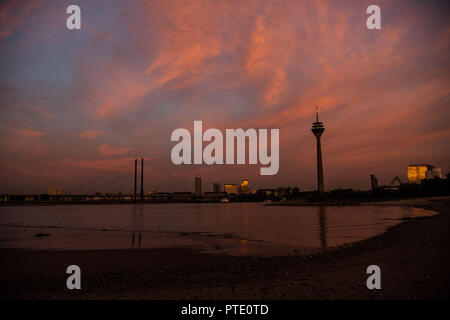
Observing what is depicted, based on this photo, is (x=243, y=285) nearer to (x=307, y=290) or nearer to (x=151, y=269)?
(x=307, y=290)

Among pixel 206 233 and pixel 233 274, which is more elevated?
pixel 233 274

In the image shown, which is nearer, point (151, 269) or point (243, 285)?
point (243, 285)

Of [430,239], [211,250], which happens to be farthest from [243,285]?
[430,239]

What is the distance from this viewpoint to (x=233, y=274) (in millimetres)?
9953

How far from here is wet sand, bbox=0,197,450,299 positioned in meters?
7.61

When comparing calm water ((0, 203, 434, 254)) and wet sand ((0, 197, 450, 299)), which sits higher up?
wet sand ((0, 197, 450, 299))

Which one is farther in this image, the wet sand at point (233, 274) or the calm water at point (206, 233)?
the calm water at point (206, 233)

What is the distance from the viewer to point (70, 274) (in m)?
10.2

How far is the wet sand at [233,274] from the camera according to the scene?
25.0 ft

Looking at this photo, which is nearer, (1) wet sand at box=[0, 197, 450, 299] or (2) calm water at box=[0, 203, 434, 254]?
(1) wet sand at box=[0, 197, 450, 299]

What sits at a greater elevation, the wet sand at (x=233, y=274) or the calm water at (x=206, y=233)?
the wet sand at (x=233, y=274)

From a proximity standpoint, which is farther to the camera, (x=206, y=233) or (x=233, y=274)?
(x=206, y=233)
